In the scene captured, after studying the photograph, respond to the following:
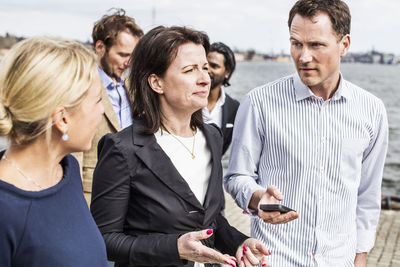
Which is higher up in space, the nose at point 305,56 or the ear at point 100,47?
the nose at point 305,56

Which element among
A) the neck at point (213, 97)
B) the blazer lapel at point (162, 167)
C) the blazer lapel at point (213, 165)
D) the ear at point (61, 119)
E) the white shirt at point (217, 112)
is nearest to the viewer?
the ear at point (61, 119)

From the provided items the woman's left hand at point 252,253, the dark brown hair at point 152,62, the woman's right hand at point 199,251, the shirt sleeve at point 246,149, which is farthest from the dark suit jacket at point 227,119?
the woman's right hand at point 199,251

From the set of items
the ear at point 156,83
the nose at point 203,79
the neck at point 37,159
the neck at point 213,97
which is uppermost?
the nose at point 203,79

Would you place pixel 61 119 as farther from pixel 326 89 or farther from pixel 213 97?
pixel 213 97

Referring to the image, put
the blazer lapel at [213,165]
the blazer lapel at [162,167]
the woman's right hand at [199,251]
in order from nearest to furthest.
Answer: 1. the woman's right hand at [199,251]
2. the blazer lapel at [162,167]
3. the blazer lapel at [213,165]

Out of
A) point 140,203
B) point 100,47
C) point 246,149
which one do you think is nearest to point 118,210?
point 140,203

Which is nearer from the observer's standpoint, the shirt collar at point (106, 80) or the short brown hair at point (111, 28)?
the shirt collar at point (106, 80)

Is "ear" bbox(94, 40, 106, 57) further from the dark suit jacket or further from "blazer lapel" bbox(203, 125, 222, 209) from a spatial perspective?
"blazer lapel" bbox(203, 125, 222, 209)

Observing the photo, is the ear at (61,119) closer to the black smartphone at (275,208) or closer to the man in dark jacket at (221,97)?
the black smartphone at (275,208)

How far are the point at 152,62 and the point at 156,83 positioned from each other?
0.38 ft

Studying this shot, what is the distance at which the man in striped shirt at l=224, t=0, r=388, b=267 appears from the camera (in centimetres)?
293

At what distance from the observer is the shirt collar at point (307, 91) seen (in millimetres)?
3037

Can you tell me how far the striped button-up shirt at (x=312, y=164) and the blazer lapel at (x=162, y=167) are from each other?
0.44 m

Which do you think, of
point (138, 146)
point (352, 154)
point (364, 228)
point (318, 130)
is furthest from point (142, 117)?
point (364, 228)
